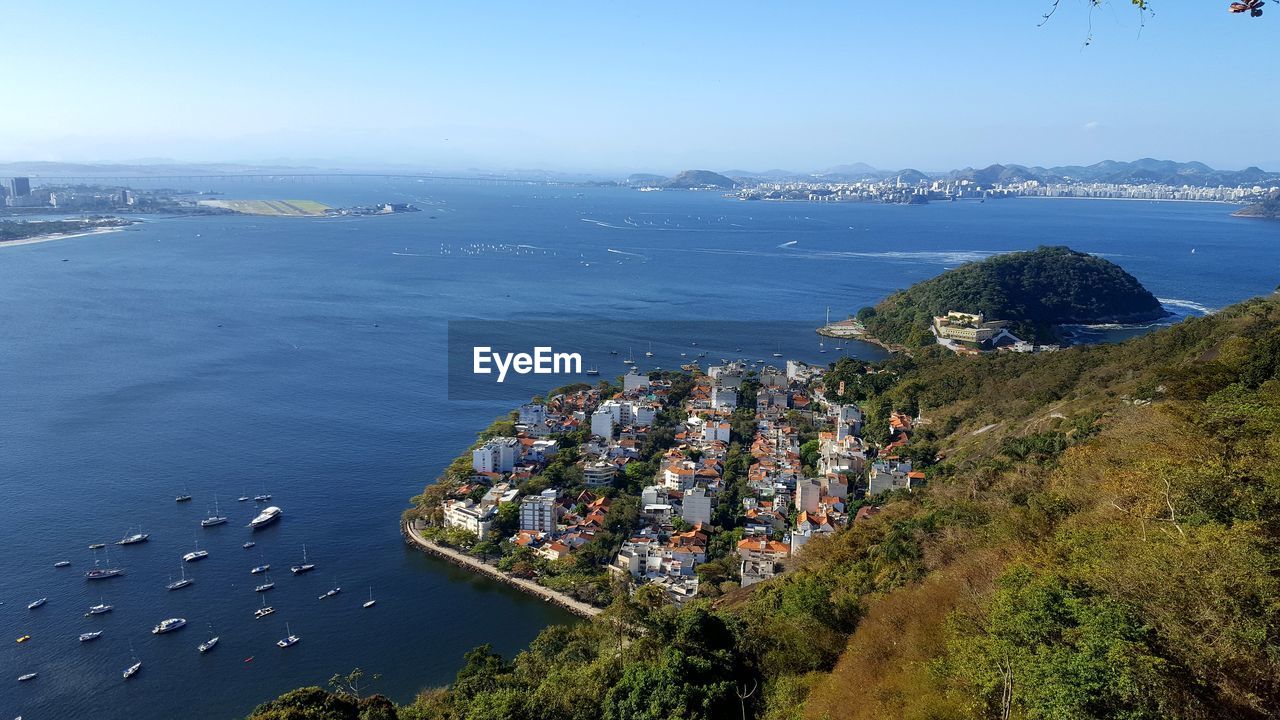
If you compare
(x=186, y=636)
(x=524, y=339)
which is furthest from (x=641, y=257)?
(x=186, y=636)

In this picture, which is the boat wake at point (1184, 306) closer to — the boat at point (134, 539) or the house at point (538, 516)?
the house at point (538, 516)

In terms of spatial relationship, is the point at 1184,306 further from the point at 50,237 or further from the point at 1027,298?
the point at 50,237

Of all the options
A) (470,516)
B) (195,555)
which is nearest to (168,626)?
(195,555)

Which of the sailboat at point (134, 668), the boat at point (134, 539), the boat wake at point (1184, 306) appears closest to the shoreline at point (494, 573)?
the boat at point (134, 539)

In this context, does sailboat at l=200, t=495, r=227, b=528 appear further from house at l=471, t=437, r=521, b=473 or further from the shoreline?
house at l=471, t=437, r=521, b=473

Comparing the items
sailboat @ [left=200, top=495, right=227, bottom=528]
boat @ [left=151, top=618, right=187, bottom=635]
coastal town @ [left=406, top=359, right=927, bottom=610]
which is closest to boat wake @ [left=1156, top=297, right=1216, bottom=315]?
coastal town @ [left=406, top=359, right=927, bottom=610]
